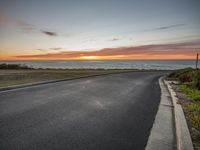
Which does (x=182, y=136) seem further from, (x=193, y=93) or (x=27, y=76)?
(x=27, y=76)

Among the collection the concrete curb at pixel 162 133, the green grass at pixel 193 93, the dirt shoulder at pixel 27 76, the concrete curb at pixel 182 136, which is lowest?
the concrete curb at pixel 162 133

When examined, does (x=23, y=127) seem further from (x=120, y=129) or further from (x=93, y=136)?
(x=120, y=129)

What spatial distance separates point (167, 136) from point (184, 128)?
63cm

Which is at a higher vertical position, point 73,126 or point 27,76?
point 27,76

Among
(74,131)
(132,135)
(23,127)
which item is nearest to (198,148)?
(132,135)

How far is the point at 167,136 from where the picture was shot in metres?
3.83

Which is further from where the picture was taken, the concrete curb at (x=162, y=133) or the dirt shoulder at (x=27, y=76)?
the dirt shoulder at (x=27, y=76)

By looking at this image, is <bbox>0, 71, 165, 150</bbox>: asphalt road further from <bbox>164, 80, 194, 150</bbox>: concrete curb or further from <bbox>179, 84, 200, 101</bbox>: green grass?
<bbox>179, 84, 200, 101</bbox>: green grass

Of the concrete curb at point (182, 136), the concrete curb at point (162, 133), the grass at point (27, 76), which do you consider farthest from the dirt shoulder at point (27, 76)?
the concrete curb at point (182, 136)

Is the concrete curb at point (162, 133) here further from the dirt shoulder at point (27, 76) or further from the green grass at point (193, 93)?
the dirt shoulder at point (27, 76)

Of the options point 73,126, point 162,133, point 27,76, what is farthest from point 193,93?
point 27,76

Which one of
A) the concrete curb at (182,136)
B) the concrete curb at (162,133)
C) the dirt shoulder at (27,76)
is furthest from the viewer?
the dirt shoulder at (27,76)

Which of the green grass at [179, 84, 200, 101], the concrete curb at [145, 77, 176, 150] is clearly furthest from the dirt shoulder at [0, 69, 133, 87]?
the green grass at [179, 84, 200, 101]

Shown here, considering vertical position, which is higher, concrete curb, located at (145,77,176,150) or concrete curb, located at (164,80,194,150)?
concrete curb, located at (164,80,194,150)
